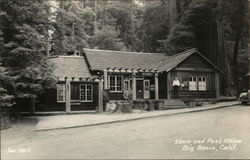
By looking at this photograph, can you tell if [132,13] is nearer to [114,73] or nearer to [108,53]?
[108,53]

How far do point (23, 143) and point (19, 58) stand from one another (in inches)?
308

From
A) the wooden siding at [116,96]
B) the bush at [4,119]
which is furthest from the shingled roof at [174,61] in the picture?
the bush at [4,119]

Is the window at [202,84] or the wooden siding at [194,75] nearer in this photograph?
the wooden siding at [194,75]

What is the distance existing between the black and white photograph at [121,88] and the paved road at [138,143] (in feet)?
0.11

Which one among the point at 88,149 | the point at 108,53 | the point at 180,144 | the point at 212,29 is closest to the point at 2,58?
the point at 88,149

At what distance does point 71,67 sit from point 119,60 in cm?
521

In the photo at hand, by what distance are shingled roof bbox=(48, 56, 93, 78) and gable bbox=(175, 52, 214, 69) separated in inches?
349

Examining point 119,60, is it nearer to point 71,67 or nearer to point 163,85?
point 163,85

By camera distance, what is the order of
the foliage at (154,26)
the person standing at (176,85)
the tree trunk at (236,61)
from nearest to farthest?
the person standing at (176,85) < the tree trunk at (236,61) < the foliage at (154,26)

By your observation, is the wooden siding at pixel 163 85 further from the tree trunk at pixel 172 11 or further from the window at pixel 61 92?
the tree trunk at pixel 172 11

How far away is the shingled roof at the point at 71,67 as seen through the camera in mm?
23975

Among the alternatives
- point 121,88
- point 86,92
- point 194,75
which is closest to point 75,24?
point 121,88

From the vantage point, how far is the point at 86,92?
79.1ft

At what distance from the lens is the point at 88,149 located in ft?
30.6
